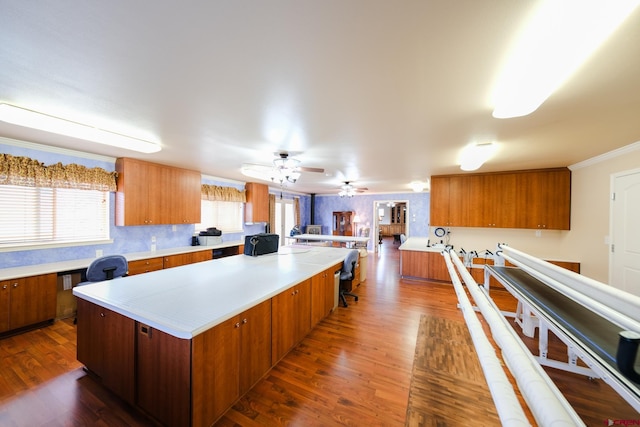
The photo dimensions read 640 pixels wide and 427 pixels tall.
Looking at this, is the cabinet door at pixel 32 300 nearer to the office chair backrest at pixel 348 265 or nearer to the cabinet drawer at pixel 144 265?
the cabinet drawer at pixel 144 265

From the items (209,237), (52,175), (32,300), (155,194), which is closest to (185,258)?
(209,237)

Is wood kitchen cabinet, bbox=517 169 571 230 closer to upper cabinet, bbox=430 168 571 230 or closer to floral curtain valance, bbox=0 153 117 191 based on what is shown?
upper cabinet, bbox=430 168 571 230

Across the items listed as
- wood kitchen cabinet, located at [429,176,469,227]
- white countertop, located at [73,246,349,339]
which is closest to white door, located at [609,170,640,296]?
wood kitchen cabinet, located at [429,176,469,227]

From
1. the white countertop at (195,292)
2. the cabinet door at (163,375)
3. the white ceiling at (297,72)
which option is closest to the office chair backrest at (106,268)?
the white countertop at (195,292)

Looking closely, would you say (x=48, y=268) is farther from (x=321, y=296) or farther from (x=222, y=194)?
(x=321, y=296)

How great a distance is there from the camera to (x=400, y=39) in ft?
3.72

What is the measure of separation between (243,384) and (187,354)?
66 centimetres

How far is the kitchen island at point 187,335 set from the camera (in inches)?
55.9

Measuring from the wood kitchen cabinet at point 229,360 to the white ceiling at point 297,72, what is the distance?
166 cm

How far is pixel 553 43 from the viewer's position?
1084mm

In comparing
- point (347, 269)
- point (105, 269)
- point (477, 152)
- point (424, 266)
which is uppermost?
point (477, 152)

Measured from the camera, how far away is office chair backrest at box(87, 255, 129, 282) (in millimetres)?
2863

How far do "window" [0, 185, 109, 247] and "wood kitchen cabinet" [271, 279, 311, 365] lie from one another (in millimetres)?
3553

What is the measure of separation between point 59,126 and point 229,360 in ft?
8.71
